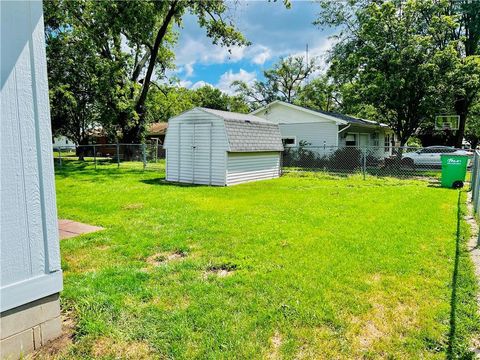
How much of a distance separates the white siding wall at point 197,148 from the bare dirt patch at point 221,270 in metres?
7.31

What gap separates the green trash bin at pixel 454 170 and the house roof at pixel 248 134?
628 cm

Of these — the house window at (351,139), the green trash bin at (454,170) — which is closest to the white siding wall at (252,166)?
the green trash bin at (454,170)

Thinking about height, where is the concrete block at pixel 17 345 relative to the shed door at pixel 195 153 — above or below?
below

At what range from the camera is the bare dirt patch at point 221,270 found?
371cm

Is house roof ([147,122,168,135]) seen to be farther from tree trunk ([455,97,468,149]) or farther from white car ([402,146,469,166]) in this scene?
tree trunk ([455,97,468,149])

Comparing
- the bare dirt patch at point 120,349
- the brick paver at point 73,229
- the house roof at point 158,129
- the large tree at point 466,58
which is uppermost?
the large tree at point 466,58

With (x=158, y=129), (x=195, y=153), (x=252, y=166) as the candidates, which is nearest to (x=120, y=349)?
(x=195, y=153)

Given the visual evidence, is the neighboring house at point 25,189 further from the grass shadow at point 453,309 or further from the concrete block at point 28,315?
the grass shadow at point 453,309

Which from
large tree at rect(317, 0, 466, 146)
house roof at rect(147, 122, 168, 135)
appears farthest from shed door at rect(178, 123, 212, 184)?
house roof at rect(147, 122, 168, 135)

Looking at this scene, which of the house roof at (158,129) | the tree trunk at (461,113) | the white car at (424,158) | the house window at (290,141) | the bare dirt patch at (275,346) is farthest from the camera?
the house roof at (158,129)

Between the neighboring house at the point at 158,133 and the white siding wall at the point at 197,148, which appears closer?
the white siding wall at the point at 197,148

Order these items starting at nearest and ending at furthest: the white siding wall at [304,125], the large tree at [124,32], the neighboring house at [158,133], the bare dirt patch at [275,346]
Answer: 1. the bare dirt patch at [275,346]
2. the large tree at [124,32]
3. the white siding wall at [304,125]
4. the neighboring house at [158,133]

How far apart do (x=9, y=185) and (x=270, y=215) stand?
4991 mm

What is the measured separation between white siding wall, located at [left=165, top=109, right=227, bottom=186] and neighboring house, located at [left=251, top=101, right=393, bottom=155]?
943 centimetres
